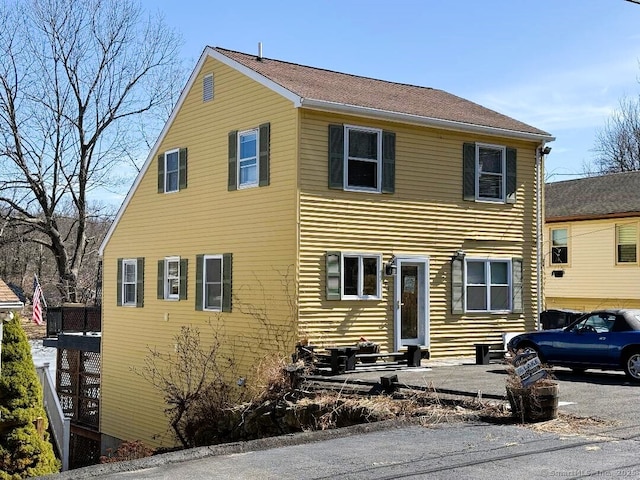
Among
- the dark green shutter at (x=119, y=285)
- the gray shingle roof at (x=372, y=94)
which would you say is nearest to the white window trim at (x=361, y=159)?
the gray shingle roof at (x=372, y=94)

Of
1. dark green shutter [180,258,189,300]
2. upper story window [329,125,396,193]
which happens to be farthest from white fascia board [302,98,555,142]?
dark green shutter [180,258,189,300]

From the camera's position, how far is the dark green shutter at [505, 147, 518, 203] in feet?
71.3

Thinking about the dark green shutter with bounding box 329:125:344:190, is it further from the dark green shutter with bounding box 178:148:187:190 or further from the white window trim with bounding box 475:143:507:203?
the dark green shutter with bounding box 178:148:187:190

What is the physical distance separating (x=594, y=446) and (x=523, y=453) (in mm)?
1046

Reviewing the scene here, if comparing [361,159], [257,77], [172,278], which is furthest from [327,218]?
[172,278]

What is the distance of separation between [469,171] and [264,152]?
5.52 m

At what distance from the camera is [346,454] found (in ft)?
32.4

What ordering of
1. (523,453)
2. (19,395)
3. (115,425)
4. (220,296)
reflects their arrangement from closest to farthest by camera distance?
1. (523,453)
2. (19,395)
3. (220,296)
4. (115,425)

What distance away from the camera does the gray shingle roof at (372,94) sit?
19328mm

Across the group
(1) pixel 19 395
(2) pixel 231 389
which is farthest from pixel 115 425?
(1) pixel 19 395

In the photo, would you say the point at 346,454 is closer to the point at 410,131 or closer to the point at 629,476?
the point at 629,476

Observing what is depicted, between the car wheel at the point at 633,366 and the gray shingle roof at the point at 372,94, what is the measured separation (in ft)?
24.4

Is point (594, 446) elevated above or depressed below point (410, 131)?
below

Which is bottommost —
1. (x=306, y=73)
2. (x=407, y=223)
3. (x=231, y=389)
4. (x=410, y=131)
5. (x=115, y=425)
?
(x=115, y=425)
